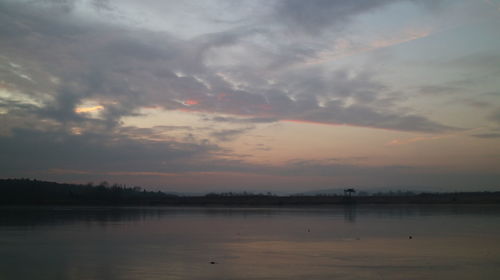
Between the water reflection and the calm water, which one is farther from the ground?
the calm water

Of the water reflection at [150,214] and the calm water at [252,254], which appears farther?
the water reflection at [150,214]

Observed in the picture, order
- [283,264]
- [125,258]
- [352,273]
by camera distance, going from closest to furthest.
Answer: [352,273], [283,264], [125,258]

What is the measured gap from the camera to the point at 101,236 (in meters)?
21.7

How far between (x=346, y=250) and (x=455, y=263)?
13.2 ft

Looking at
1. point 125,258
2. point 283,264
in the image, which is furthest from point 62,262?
point 283,264

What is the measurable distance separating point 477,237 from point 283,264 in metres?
12.1

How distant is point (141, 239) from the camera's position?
67.7 ft

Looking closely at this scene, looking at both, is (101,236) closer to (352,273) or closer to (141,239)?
(141,239)

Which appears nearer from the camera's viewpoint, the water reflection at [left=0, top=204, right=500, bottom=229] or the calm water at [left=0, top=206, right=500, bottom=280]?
the calm water at [left=0, top=206, right=500, bottom=280]

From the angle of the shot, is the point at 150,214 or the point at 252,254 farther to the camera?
the point at 150,214

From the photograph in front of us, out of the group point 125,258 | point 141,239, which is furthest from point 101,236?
point 125,258

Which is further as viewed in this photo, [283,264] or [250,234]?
[250,234]

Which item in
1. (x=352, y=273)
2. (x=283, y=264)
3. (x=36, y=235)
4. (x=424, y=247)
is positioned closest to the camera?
(x=352, y=273)

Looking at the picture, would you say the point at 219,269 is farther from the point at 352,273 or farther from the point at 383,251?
the point at 383,251
